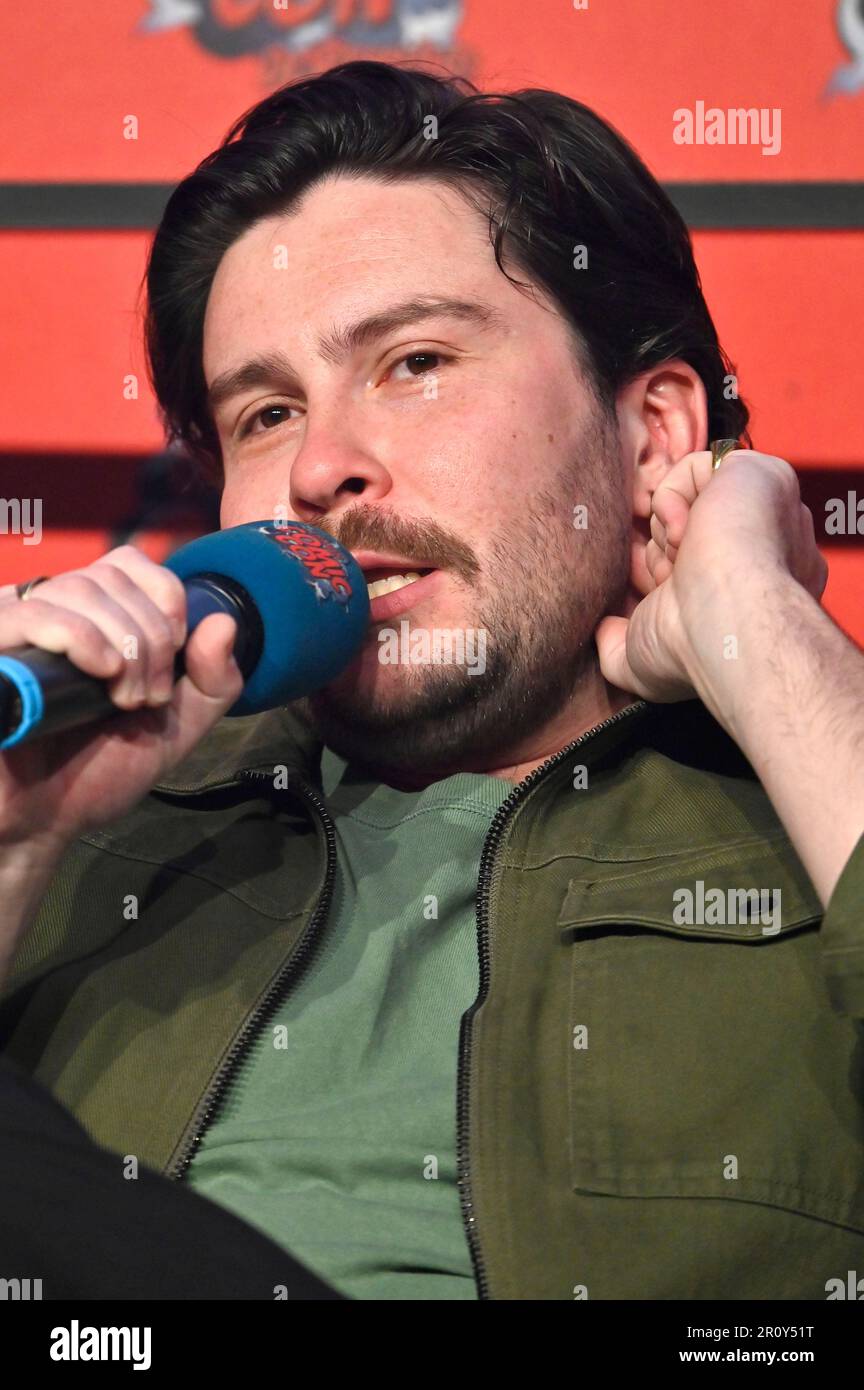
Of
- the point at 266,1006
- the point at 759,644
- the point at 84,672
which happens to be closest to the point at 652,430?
the point at 759,644

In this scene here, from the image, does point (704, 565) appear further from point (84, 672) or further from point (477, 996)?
point (84, 672)

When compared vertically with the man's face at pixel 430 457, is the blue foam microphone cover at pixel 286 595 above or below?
below

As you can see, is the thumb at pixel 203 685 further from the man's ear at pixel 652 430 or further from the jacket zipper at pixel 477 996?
the man's ear at pixel 652 430

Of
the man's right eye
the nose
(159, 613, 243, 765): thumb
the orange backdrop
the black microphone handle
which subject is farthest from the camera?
the orange backdrop

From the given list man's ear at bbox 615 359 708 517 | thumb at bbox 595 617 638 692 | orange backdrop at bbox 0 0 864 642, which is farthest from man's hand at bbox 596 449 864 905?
orange backdrop at bbox 0 0 864 642

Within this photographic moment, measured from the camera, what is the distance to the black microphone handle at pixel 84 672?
26.9 inches

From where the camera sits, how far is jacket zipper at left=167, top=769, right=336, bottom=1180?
99cm

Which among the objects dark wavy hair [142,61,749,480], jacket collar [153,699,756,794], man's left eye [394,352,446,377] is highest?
dark wavy hair [142,61,749,480]

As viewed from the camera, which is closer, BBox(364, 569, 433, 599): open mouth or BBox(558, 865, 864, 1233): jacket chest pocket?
BBox(558, 865, 864, 1233): jacket chest pocket

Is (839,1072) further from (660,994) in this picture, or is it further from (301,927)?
(301,927)

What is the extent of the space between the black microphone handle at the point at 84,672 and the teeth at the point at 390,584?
31 cm

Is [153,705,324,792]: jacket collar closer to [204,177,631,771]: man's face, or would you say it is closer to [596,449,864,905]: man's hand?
[204,177,631,771]: man's face

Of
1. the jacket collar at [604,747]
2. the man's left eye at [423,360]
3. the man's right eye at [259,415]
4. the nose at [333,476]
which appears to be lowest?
the jacket collar at [604,747]

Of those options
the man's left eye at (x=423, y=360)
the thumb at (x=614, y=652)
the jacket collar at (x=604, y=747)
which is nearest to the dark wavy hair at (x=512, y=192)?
the man's left eye at (x=423, y=360)
